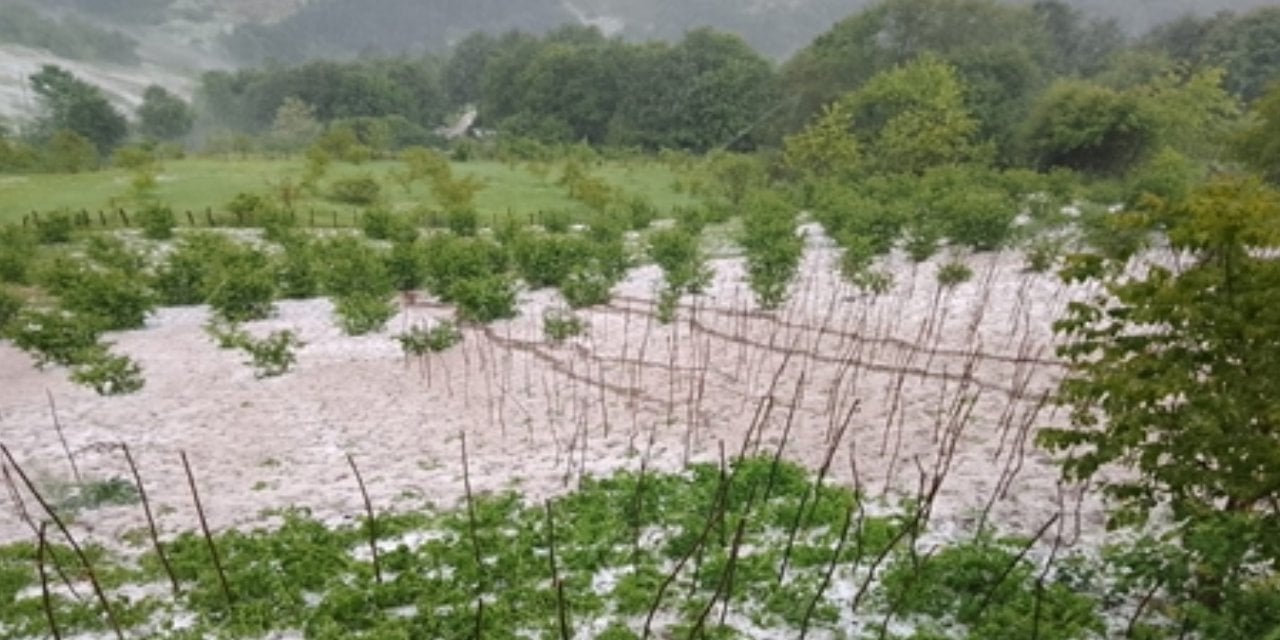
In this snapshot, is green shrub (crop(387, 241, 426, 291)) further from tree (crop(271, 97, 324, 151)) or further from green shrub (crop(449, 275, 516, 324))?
tree (crop(271, 97, 324, 151))

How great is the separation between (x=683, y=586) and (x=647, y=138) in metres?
60.3

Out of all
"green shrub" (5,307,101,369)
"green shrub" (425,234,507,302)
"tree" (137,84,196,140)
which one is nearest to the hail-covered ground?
"green shrub" (5,307,101,369)

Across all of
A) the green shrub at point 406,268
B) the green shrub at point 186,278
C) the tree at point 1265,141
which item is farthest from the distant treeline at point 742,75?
the green shrub at point 186,278

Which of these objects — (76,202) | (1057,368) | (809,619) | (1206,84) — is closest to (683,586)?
(809,619)

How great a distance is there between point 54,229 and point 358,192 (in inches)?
455

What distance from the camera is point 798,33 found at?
174500mm

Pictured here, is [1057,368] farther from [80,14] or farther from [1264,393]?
[80,14]

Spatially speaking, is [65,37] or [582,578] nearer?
[582,578]

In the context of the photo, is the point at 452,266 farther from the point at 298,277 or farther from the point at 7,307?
the point at 7,307

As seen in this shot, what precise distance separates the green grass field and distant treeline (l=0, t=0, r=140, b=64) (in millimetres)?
104120

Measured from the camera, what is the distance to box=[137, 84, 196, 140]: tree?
273 feet

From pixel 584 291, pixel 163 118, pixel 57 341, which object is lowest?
pixel 57 341

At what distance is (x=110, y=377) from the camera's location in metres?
14.4

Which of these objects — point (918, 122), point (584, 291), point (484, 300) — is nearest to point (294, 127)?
point (918, 122)
